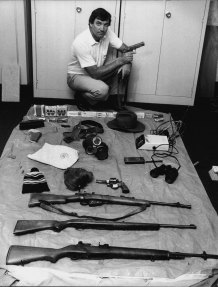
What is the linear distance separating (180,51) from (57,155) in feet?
7.89

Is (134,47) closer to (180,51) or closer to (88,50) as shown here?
(88,50)

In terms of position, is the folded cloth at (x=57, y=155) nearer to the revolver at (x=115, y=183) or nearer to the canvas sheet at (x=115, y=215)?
the canvas sheet at (x=115, y=215)

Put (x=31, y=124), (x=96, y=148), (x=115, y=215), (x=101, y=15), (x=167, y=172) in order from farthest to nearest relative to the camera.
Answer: (x=101, y=15), (x=31, y=124), (x=96, y=148), (x=167, y=172), (x=115, y=215)

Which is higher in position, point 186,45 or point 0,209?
point 186,45

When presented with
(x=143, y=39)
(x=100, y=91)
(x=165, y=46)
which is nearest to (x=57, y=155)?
(x=100, y=91)

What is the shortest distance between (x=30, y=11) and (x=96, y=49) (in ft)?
3.80

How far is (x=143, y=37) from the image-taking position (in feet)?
13.5

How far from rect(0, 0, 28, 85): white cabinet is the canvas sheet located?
178 centimetres

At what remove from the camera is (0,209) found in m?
1.96

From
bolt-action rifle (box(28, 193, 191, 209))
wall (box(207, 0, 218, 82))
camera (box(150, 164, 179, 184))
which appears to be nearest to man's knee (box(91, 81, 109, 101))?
camera (box(150, 164, 179, 184))

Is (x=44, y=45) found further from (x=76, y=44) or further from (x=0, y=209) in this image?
(x=0, y=209)

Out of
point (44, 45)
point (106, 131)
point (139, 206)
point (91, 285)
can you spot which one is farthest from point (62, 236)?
point (44, 45)

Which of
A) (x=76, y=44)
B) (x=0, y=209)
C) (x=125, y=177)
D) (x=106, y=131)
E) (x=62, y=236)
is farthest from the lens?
(x=76, y=44)

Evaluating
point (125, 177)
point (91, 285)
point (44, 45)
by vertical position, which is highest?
point (44, 45)
